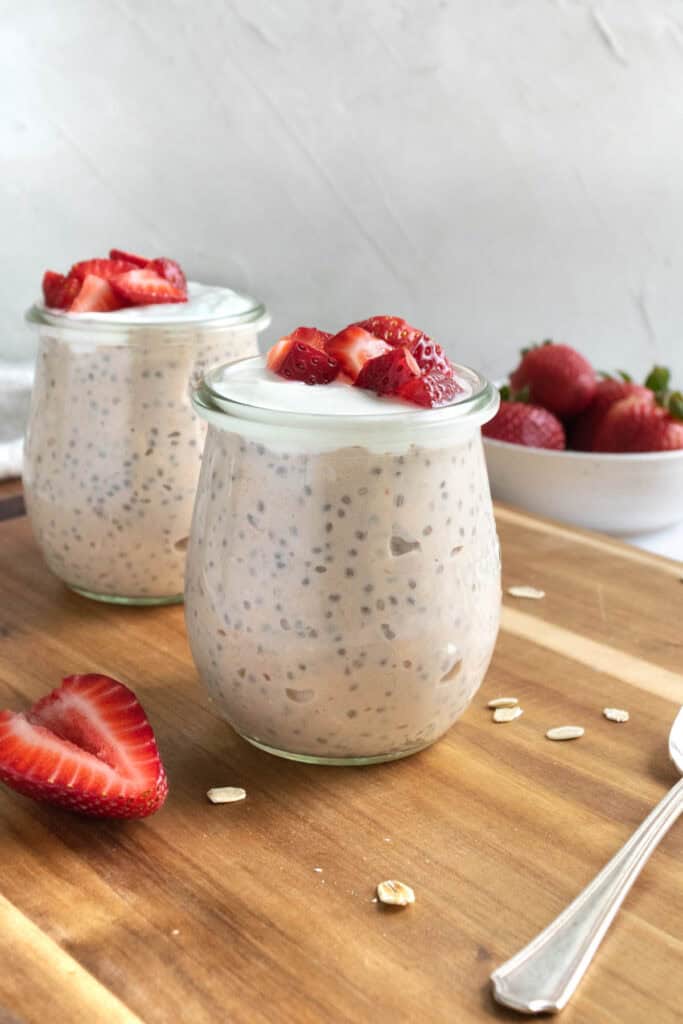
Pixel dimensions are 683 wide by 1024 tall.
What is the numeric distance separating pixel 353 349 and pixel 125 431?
0.28 metres

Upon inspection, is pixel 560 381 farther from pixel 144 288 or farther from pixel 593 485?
pixel 144 288

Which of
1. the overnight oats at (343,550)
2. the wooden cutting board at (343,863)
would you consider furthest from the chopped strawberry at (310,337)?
the wooden cutting board at (343,863)

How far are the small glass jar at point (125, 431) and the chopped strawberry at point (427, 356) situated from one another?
0.84 feet

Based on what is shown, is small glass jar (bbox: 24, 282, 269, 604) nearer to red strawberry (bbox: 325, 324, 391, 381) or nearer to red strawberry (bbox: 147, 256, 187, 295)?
red strawberry (bbox: 147, 256, 187, 295)

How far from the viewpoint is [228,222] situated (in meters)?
1.93

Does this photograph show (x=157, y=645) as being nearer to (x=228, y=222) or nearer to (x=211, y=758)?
(x=211, y=758)

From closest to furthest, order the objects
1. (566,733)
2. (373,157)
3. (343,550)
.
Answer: (343,550)
(566,733)
(373,157)

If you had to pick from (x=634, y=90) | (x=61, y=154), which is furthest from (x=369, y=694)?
(x=634, y=90)

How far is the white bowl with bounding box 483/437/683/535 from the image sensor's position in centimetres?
136

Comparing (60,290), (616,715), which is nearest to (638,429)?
(616,715)

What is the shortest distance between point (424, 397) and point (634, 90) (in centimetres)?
145

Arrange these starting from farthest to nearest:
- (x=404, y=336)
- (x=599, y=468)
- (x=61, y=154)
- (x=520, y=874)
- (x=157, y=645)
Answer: (x=61, y=154) → (x=599, y=468) → (x=157, y=645) → (x=404, y=336) → (x=520, y=874)

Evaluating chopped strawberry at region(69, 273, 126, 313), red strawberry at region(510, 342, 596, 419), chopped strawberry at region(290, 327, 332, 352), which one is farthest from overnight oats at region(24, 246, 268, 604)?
red strawberry at region(510, 342, 596, 419)

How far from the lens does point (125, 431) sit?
995mm
